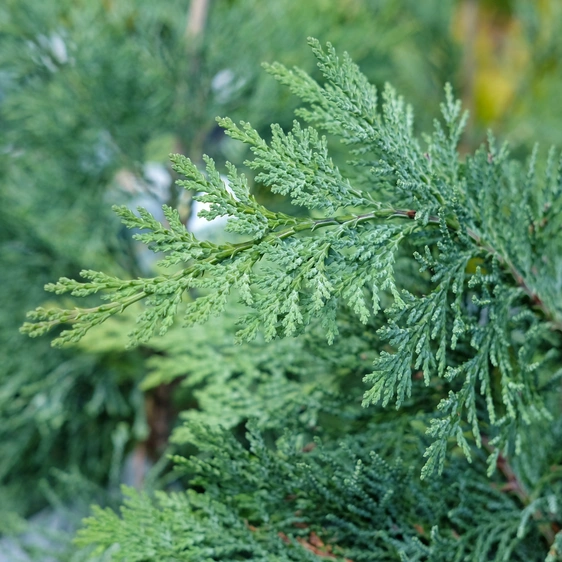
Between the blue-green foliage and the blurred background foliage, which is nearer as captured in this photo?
the blue-green foliage

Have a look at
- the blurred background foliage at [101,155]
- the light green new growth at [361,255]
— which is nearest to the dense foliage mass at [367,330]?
the light green new growth at [361,255]

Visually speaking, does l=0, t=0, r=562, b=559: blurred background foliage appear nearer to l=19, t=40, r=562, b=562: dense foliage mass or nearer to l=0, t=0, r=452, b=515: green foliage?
l=0, t=0, r=452, b=515: green foliage

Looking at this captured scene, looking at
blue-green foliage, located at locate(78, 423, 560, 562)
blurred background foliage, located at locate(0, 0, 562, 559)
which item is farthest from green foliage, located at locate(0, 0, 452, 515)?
blue-green foliage, located at locate(78, 423, 560, 562)

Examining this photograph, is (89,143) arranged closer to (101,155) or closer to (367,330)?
(101,155)

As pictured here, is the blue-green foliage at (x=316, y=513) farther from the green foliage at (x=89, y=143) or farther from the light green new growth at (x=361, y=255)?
the green foliage at (x=89, y=143)

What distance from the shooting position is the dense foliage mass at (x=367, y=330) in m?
0.32

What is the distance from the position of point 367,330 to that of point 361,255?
0.12m

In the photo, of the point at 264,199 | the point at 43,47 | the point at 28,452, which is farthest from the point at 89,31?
the point at 28,452

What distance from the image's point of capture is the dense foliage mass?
32 centimetres

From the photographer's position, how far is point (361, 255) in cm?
33

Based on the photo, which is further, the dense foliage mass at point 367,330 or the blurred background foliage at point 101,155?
the blurred background foliage at point 101,155

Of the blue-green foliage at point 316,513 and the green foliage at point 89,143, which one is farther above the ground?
the green foliage at point 89,143

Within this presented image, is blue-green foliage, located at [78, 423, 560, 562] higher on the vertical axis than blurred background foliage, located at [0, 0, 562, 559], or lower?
lower

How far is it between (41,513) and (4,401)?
220 millimetres
